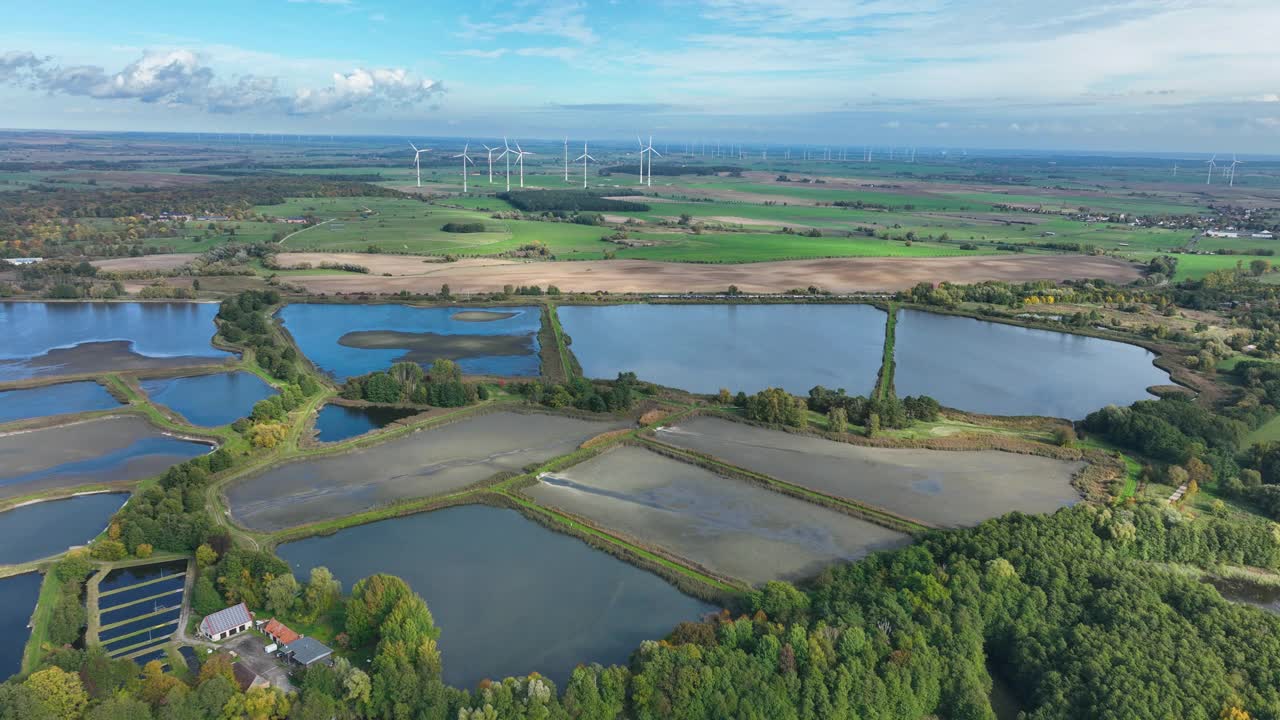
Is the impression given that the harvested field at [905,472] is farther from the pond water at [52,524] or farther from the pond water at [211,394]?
the pond water at [52,524]

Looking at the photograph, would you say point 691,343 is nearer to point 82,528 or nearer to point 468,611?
point 468,611

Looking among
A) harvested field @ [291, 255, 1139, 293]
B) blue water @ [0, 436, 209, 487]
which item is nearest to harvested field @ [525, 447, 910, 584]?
blue water @ [0, 436, 209, 487]

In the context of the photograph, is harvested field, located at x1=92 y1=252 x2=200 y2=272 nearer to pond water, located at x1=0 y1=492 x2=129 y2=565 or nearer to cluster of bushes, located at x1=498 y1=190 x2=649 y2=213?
pond water, located at x1=0 y1=492 x2=129 y2=565

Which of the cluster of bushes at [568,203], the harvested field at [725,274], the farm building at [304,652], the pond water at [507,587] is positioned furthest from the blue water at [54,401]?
the cluster of bushes at [568,203]

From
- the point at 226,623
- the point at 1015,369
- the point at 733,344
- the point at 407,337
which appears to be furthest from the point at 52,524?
the point at 1015,369

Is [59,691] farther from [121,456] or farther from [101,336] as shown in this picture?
[101,336]

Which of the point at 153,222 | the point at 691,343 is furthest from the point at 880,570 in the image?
the point at 153,222
